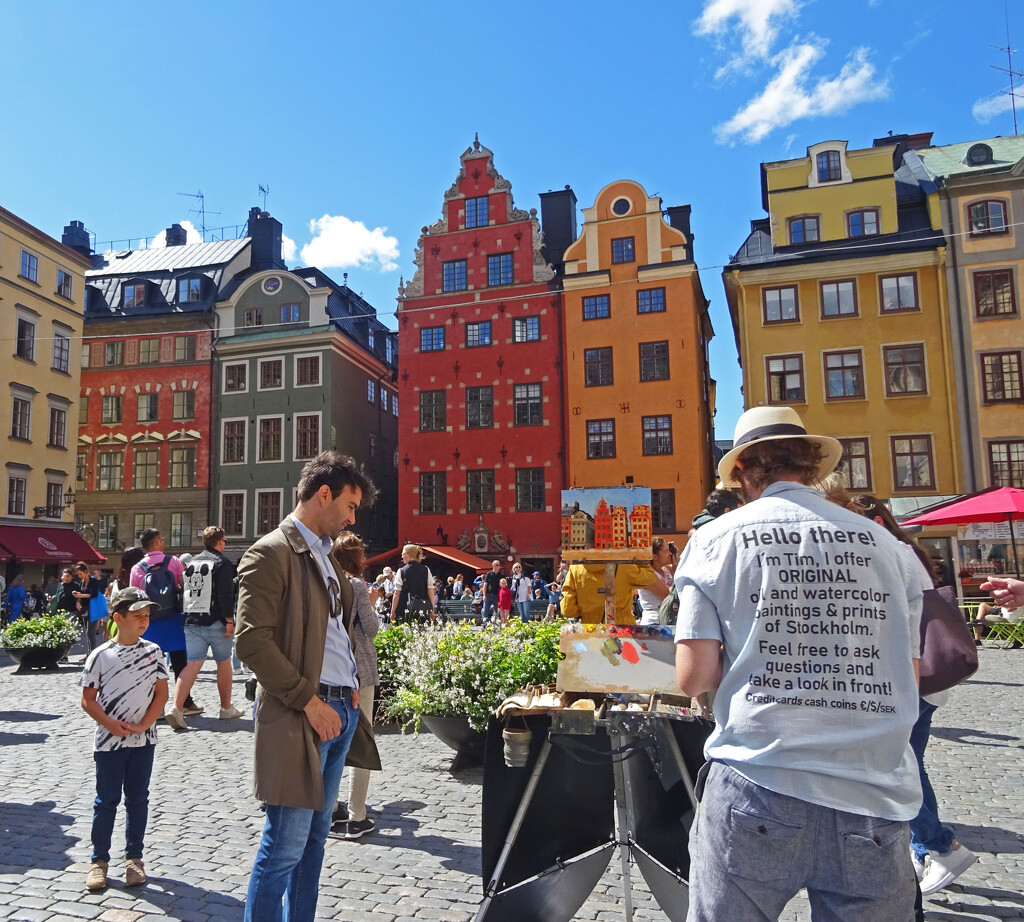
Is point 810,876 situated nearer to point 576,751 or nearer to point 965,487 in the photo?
point 576,751

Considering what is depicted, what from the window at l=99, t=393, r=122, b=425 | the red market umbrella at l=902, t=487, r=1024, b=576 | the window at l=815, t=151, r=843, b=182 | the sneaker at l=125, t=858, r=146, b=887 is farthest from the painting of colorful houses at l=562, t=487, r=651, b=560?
the window at l=99, t=393, r=122, b=425

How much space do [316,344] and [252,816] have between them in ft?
98.4

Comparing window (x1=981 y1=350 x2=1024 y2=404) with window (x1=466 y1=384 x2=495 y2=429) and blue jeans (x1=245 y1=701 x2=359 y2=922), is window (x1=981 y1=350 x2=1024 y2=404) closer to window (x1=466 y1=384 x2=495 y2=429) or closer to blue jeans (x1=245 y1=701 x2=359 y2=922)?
window (x1=466 y1=384 x2=495 y2=429)

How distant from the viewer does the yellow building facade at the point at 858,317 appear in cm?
2706

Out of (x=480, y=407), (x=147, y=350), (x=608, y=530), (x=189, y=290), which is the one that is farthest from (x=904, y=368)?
(x=147, y=350)

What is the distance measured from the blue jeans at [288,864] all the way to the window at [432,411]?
2906 centimetres

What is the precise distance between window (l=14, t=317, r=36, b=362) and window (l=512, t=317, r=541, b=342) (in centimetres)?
1869

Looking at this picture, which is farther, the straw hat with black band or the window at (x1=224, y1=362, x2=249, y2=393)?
the window at (x1=224, y1=362, x2=249, y2=393)

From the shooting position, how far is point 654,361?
29.9m

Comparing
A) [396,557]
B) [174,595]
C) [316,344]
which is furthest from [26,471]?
[174,595]

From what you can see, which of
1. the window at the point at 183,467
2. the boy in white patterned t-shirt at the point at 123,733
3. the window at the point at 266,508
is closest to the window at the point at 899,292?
the window at the point at 266,508

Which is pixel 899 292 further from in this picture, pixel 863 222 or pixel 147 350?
pixel 147 350

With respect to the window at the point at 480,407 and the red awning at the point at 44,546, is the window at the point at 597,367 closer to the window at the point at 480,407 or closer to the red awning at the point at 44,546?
the window at the point at 480,407

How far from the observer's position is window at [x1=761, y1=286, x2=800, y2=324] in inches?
1122
